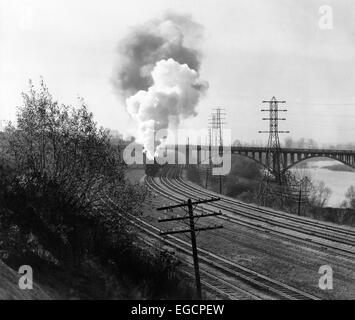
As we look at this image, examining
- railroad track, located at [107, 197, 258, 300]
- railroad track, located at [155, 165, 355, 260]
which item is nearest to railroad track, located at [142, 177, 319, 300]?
railroad track, located at [107, 197, 258, 300]

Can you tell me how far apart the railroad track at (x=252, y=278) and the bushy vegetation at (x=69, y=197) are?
90.7 inches

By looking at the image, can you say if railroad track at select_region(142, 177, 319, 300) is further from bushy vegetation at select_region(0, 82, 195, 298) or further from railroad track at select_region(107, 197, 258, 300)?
bushy vegetation at select_region(0, 82, 195, 298)

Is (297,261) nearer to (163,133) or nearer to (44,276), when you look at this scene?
(44,276)

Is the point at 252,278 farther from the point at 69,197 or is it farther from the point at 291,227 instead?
the point at 291,227

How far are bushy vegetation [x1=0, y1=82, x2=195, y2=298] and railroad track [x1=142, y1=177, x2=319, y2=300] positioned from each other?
230 centimetres

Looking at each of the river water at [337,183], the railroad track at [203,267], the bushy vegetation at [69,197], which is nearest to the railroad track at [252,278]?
the railroad track at [203,267]

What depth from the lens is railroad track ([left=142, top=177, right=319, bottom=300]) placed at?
16.5 meters

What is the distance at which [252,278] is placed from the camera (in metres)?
18.2

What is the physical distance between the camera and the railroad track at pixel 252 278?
16.5m

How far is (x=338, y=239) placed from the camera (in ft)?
77.3

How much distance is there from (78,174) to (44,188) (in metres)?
1.30

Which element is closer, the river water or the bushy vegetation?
the bushy vegetation

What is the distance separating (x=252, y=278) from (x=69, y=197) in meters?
7.45

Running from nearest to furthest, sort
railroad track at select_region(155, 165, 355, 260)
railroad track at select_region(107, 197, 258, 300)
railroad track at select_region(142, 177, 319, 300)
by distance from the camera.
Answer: railroad track at select_region(107, 197, 258, 300)
railroad track at select_region(142, 177, 319, 300)
railroad track at select_region(155, 165, 355, 260)
